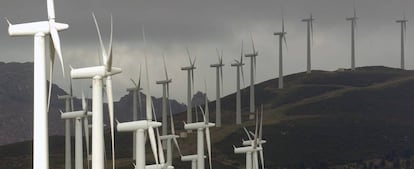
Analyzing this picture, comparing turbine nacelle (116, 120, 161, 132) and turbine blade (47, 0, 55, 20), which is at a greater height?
turbine blade (47, 0, 55, 20)

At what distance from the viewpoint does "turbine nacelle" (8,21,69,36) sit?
212 ft

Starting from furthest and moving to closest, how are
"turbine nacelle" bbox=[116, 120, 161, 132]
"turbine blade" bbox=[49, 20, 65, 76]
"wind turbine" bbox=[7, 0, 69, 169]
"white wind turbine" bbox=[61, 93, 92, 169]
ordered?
"white wind turbine" bbox=[61, 93, 92, 169]
"turbine nacelle" bbox=[116, 120, 161, 132]
"turbine blade" bbox=[49, 20, 65, 76]
"wind turbine" bbox=[7, 0, 69, 169]

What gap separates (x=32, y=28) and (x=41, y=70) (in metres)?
3.79

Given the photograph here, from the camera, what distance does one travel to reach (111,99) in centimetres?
7625

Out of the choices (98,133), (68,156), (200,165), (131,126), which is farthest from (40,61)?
(68,156)

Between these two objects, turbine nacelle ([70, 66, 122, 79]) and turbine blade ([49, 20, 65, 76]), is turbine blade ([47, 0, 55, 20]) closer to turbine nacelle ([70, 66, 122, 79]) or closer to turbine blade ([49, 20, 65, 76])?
turbine blade ([49, 20, 65, 76])

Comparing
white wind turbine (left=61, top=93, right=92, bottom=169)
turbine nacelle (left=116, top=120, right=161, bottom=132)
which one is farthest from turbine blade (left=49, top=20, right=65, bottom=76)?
white wind turbine (left=61, top=93, right=92, bottom=169)

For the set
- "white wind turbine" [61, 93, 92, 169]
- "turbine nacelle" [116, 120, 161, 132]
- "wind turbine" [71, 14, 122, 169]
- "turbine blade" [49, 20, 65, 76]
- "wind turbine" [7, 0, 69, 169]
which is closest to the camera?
"wind turbine" [7, 0, 69, 169]

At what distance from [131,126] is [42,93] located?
36568mm

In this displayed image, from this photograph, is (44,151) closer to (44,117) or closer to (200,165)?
(44,117)

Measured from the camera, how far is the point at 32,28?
64750mm

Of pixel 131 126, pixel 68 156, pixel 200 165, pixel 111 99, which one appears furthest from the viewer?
pixel 68 156

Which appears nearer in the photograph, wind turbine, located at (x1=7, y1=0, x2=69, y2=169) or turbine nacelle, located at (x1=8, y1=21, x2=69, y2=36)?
wind turbine, located at (x1=7, y1=0, x2=69, y2=169)

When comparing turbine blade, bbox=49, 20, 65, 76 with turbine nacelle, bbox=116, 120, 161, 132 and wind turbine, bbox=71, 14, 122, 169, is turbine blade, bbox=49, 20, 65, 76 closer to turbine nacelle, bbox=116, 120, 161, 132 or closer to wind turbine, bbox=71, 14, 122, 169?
wind turbine, bbox=71, 14, 122, 169
